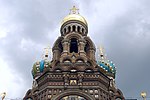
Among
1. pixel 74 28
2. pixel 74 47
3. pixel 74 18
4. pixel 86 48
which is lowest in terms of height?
pixel 86 48

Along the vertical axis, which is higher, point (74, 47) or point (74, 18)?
point (74, 18)

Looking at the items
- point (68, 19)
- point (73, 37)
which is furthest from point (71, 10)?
point (73, 37)

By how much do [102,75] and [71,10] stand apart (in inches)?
418

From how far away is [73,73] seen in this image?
31.2m

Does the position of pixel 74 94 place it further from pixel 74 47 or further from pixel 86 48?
pixel 74 47

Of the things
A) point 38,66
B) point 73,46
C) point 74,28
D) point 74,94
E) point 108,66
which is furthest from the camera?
point 38,66

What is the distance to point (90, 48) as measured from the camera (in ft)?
114

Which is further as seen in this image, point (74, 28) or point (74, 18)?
point (74, 18)

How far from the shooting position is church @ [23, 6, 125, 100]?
30.2 meters

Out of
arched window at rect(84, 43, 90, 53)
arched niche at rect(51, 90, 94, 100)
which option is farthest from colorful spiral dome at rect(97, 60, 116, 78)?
arched niche at rect(51, 90, 94, 100)

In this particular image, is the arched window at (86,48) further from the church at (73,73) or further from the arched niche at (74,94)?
the arched niche at (74,94)

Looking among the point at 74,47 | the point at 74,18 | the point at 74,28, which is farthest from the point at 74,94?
the point at 74,18

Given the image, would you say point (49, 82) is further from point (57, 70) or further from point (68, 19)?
point (68, 19)

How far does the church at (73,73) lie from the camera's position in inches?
1188
